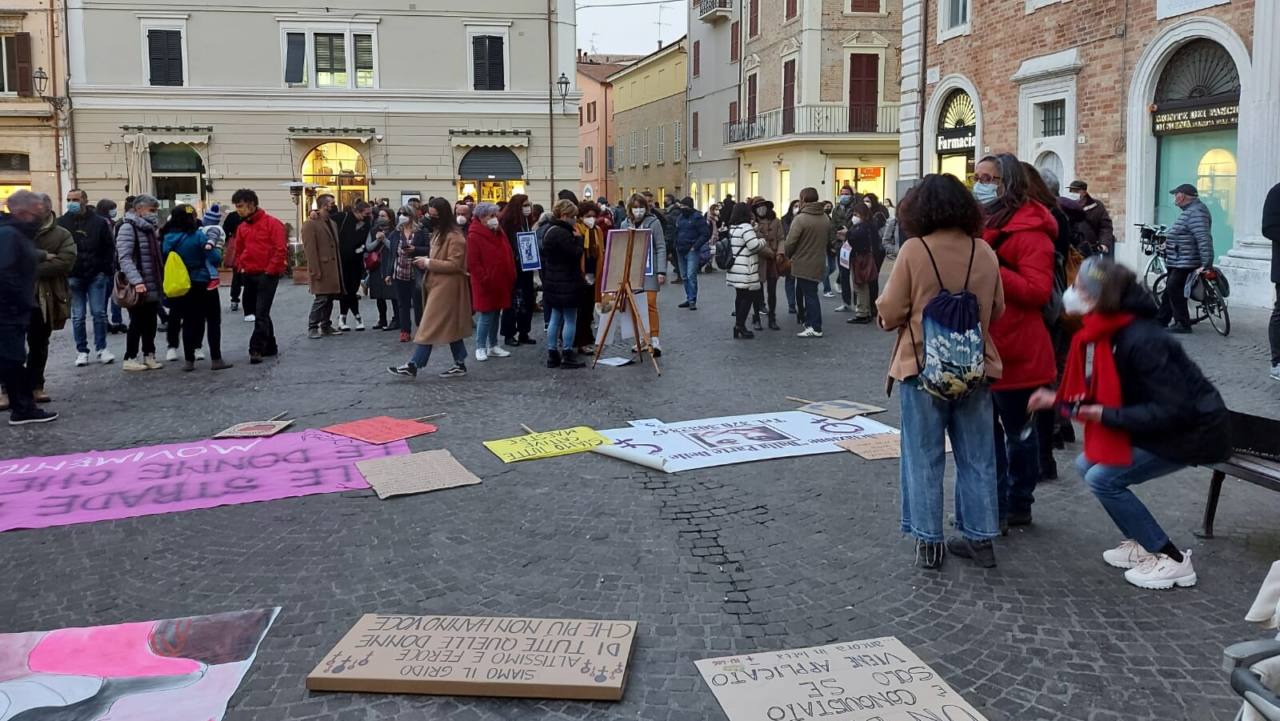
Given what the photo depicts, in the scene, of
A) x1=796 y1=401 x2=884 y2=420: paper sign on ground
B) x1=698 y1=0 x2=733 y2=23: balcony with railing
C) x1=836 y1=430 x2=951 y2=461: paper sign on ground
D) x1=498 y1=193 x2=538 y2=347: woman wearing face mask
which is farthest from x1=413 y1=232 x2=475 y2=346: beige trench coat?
x1=698 y1=0 x2=733 y2=23: balcony with railing

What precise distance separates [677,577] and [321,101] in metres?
31.2

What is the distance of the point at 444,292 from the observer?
33.7 feet

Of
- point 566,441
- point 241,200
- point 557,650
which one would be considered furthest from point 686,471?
point 241,200

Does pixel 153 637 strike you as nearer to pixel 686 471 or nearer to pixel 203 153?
pixel 686 471

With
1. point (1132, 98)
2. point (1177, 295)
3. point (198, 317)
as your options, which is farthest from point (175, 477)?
point (1132, 98)

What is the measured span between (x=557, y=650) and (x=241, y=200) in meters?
9.24

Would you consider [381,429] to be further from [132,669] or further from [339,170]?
[339,170]

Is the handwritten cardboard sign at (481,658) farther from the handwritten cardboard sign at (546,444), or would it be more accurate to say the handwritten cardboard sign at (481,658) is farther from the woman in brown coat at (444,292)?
the woman in brown coat at (444,292)

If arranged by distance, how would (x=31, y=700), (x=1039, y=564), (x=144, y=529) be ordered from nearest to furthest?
(x=31, y=700), (x=1039, y=564), (x=144, y=529)

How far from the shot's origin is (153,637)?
4195 mm

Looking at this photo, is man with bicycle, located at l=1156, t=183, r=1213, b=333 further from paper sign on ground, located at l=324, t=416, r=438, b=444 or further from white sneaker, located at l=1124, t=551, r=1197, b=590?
paper sign on ground, located at l=324, t=416, r=438, b=444

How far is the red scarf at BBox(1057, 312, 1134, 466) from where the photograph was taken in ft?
14.4

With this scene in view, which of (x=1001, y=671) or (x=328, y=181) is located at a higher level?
(x=328, y=181)

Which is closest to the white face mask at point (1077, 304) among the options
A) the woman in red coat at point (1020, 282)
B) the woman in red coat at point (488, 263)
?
the woman in red coat at point (1020, 282)
